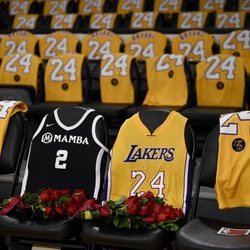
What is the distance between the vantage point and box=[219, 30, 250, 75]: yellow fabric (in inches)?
203

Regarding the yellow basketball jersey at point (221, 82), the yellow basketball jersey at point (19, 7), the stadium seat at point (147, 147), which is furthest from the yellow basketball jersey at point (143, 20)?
the stadium seat at point (147, 147)

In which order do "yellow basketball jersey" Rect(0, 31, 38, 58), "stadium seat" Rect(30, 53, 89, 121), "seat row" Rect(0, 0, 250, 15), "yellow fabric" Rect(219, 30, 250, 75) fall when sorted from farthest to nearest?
"seat row" Rect(0, 0, 250, 15)
"yellow basketball jersey" Rect(0, 31, 38, 58)
"yellow fabric" Rect(219, 30, 250, 75)
"stadium seat" Rect(30, 53, 89, 121)

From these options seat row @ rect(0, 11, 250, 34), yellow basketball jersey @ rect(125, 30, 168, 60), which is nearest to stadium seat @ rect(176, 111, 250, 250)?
yellow basketball jersey @ rect(125, 30, 168, 60)

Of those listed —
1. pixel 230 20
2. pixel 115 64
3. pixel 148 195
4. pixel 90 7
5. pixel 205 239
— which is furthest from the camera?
pixel 90 7

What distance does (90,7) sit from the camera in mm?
7609

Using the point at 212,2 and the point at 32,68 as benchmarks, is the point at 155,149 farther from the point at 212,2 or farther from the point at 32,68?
the point at 212,2

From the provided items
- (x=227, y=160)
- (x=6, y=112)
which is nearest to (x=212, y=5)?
(x=6, y=112)

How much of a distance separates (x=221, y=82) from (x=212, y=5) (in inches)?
111

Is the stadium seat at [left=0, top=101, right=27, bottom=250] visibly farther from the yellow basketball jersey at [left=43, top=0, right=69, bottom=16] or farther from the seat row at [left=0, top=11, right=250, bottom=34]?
the yellow basketball jersey at [left=43, top=0, right=69, bottom=16]

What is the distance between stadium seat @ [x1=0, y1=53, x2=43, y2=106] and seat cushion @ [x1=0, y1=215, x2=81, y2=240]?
74.5 inches

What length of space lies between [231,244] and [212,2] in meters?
4.99

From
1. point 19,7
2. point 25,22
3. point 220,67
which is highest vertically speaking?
point 19,7

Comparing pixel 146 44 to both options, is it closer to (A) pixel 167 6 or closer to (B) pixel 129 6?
(A) pixel 167 6

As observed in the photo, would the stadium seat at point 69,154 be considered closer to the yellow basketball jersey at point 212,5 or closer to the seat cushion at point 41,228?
the seat cushion at point 41,228
